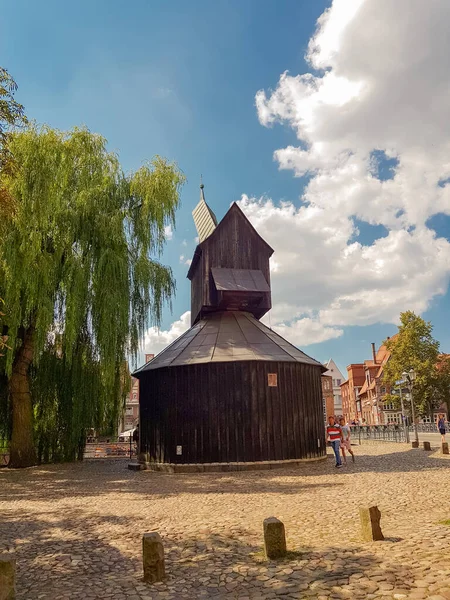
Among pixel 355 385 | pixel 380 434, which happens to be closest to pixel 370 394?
pixel 355 385

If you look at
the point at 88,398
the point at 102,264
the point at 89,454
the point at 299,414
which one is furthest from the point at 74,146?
the point at 89,454

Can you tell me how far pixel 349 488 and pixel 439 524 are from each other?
13.9ft

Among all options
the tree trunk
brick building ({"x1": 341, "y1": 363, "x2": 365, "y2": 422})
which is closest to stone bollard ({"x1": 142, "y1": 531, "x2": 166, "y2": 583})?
the tree trunk

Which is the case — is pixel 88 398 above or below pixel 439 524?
above

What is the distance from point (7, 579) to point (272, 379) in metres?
12.6

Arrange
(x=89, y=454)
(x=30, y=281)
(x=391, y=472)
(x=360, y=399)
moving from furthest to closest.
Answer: (x=360, y=399)
(x=89, y=454)
(x=30, y=281)
(x=391, y=472)

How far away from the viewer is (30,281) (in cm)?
1525

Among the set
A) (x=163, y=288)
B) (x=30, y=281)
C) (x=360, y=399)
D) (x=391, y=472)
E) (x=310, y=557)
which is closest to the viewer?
(x=310, y=557)

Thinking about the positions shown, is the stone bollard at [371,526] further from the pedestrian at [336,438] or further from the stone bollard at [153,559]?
the pedestrian at [336,438]

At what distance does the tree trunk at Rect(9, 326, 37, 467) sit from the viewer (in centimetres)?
1747

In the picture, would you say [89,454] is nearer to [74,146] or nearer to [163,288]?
[163,288]

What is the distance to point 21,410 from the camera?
57.4ft

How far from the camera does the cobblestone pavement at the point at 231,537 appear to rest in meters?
5.03

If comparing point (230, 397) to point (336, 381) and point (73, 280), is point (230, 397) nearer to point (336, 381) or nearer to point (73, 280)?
point (73, 280)
